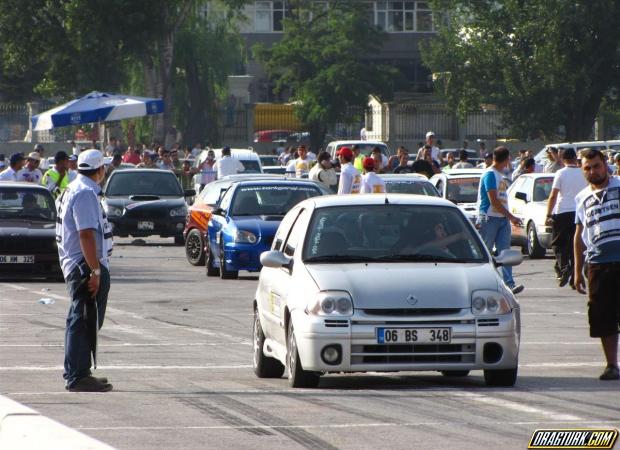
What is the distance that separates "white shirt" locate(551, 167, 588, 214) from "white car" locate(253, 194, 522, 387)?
1017cm

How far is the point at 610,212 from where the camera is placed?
12953 millimetres

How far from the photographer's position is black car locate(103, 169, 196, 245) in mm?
34062

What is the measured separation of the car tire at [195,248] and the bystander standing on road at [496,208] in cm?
828

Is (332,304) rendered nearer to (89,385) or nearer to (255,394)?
(255,394)

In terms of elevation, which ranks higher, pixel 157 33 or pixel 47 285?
pixel 157 33

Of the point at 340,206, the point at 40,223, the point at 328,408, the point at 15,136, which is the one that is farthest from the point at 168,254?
the point at 15,136

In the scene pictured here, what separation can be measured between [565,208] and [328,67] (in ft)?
179

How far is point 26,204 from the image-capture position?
25422mm

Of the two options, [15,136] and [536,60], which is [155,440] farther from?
[15,136]

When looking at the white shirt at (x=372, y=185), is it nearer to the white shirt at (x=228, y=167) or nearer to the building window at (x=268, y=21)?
the white shirt at (x=228, y=167)

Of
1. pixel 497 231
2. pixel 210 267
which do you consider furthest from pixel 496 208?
pixel 210 267

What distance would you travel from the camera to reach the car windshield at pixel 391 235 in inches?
491

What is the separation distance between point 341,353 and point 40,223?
1398 cm

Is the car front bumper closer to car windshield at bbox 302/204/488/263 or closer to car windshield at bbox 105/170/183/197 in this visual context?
car windshield at bbox 302/204/488/263
